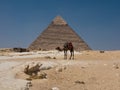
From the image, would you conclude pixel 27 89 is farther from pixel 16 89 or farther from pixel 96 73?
pixel 96 73

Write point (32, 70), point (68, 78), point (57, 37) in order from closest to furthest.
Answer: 1. point (68, 78)
2. point (32, 70)
3. point (57, 37)

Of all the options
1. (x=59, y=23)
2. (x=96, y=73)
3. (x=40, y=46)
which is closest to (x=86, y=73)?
(x=96, y=73)

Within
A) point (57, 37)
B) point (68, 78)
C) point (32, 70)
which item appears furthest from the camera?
point (57, 37)

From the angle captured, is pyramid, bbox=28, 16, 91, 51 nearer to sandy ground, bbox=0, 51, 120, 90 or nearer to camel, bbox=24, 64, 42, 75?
sandy ground, bbox=0, 51, 120, 90

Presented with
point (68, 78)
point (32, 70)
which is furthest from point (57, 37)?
point (68, 78)

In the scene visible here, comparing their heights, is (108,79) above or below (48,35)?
below

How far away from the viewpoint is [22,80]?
567 inches

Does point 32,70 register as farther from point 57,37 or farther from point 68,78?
point 57,37

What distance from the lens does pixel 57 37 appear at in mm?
123312

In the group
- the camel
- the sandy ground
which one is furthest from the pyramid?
the camel

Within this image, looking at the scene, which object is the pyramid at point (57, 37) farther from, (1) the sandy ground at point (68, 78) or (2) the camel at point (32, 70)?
(2) the camel at point (32, 70)

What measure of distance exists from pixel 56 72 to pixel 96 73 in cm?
165

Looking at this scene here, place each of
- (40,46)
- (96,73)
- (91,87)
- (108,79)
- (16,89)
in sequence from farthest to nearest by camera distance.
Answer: (40,46) → (96,73) → (108,79) → (91,87) → (16,89)

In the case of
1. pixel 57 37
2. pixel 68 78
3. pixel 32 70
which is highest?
pixel 57 37
